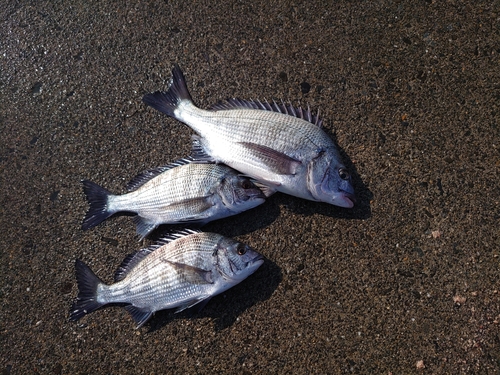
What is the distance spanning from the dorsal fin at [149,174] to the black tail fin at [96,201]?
0.64ft

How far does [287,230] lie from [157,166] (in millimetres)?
1173

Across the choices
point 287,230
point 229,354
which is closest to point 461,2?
point 287,230

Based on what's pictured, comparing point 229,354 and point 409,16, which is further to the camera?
point 409,16

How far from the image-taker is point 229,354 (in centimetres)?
288

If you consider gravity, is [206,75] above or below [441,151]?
above

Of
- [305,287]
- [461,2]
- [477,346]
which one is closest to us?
[477,346]

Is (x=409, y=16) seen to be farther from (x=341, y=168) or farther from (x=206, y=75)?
(x=206, y=75)

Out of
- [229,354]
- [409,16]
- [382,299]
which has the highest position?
[409,16]

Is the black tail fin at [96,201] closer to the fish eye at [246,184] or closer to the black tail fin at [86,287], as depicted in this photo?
the black tail fin at [86,287]

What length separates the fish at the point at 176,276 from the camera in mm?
2777

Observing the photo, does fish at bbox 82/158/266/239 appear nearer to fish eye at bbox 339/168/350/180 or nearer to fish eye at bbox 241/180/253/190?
fish eye at bbox 241/180/253/190

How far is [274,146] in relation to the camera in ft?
9.41

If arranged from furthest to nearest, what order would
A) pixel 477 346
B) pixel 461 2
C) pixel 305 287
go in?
pixel 461 2 → pixel 305 287 → pixel 477 346

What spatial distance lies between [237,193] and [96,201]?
1145 mm
